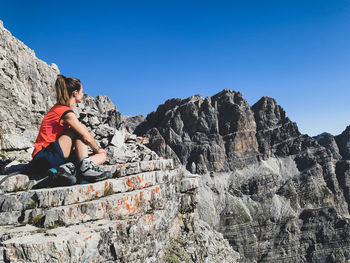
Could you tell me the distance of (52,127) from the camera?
9.86m

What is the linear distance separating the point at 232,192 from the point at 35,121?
6951 inches

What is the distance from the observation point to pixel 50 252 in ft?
22.6

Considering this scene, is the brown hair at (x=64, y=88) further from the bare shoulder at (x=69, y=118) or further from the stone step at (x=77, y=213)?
the stone step at (x=77, y=213)

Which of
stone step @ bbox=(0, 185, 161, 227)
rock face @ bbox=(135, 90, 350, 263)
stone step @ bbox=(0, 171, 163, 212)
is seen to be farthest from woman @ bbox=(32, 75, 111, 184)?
rock face @ bbox=(135, 90, 350, 263)

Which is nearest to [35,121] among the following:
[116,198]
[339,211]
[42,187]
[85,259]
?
[42,187]

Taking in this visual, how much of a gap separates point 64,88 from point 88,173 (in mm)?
3400

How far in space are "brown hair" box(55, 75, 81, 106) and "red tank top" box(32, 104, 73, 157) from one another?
0.27 meters

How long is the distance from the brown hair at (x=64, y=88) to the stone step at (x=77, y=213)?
394 centimetres

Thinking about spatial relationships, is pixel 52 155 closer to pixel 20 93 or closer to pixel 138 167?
pixel 138 167

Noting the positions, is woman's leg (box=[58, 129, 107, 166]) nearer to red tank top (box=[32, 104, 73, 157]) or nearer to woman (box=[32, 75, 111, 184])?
woman (box=[32, 75, 111, 184])

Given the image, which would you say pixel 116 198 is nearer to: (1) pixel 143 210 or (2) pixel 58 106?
(1) pixel 143 210

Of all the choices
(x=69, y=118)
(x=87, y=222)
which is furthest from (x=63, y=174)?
(x=69, y=118)

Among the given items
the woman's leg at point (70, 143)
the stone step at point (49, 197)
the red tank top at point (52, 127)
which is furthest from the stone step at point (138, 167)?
the red tank top at point (52, 127)

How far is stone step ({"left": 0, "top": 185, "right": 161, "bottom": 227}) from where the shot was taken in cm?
840
